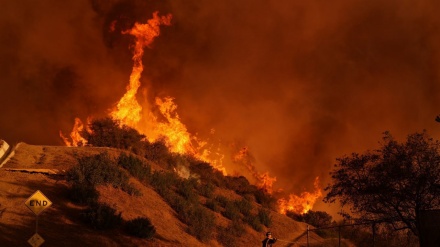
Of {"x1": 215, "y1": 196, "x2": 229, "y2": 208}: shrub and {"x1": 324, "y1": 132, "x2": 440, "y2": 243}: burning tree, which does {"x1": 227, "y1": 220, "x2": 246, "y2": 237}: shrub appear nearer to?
{"x1": 215, "y1": 196, "x2": 229, "y2": 208}: shrub

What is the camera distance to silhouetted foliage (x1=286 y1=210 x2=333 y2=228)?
40.4 metres

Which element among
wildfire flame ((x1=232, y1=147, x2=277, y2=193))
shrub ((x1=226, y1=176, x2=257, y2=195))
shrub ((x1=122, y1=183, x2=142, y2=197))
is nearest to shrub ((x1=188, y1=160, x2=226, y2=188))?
shrub ((x1=226, y1=176, x2=257, y2=195))

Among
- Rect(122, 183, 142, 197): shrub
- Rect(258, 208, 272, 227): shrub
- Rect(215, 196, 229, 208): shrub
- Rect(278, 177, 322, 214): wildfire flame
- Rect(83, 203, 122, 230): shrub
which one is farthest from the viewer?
Rect(278, 177, 322, 214): wildfire flame

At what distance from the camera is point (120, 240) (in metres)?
19.9

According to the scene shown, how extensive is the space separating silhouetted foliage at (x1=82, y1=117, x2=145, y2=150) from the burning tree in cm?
2065

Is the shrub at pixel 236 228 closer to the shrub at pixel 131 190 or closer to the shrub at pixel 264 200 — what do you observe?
the shrub at pixel 131 190

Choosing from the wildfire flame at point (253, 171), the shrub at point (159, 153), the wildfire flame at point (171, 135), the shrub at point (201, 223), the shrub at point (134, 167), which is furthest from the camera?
the wildfire flame at point (253, 171)

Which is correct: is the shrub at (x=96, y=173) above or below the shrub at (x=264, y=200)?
below

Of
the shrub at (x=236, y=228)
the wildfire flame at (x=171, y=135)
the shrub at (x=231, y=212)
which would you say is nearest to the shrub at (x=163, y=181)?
the shrub at (x=231, y=212)

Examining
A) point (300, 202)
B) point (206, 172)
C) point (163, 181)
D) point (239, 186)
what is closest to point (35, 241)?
point (163, 181)

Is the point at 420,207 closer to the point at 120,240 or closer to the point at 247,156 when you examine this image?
the point at 120,240

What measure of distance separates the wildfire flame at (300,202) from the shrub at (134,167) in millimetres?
17484

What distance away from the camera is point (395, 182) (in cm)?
1939

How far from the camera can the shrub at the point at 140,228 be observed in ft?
68.7
